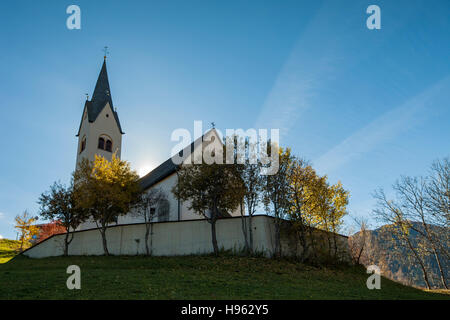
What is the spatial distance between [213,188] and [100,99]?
30.5 metres

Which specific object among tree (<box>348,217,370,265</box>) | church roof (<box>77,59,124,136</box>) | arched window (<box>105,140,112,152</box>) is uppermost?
→ church roof (<box>77,59,124,136</box>)

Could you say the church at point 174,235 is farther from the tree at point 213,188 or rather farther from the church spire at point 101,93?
the church spire at point 101,93

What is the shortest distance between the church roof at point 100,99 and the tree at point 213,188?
26.3 metres

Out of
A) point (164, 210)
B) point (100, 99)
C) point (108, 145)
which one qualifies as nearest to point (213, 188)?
point (164, 210)

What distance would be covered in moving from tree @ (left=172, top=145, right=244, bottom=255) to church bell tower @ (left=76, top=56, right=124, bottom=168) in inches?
908

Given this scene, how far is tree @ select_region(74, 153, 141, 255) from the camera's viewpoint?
24.6 metres

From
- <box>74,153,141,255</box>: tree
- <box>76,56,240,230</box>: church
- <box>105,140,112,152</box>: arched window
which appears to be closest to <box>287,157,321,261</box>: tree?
<box>74,153,141,255</box>: tree

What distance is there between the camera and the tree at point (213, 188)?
21975 mm

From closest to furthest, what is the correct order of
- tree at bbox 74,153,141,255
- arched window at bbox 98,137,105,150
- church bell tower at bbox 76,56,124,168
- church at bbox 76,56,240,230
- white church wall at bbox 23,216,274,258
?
white church wall at bbox 23,216,274,258
tree at bbox 74,153,141,255
church at bbox 76,56,240,230
church bell tower at bbox 76,56,124,168
arched window at bbox 98,137,105,150

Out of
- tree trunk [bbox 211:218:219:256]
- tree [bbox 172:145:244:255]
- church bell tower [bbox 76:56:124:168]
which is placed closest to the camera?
tree trunk [bbox 211:218:219:256]

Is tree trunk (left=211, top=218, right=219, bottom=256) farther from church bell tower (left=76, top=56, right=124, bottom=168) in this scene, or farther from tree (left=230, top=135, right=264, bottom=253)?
church bell tower (left=76, top=56, right=124, bottom=168)

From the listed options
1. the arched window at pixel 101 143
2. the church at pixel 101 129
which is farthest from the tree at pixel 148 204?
the arched window at pixel 101 143

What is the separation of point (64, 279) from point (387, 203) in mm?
24188

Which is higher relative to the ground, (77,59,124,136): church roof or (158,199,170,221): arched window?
(77,59,124,136): church roof
